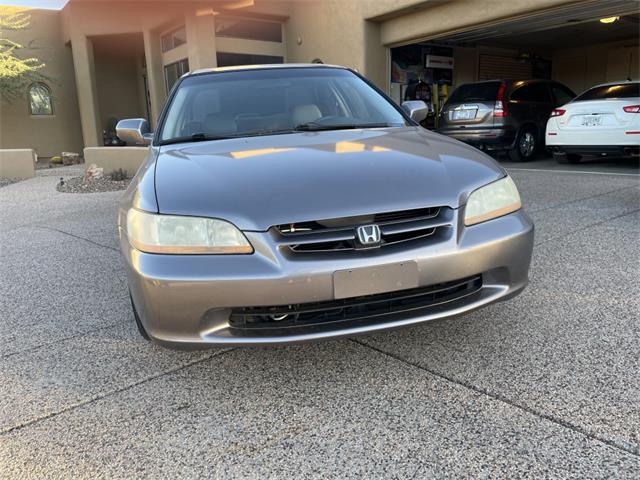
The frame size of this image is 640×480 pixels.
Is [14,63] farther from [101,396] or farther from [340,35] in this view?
[101,396]

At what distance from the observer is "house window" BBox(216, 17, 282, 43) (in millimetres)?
14656

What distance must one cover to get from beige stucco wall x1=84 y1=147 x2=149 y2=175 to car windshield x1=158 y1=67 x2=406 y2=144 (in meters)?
7.95

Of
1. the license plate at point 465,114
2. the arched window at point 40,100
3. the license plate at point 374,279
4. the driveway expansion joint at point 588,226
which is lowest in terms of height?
the driveway expansion joint at point 588,226

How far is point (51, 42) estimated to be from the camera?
20.5 m

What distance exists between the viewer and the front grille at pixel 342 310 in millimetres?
2057

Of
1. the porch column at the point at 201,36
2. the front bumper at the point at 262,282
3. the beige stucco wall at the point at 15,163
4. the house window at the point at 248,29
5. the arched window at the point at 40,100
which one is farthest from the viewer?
the arched window at the point at 40,100

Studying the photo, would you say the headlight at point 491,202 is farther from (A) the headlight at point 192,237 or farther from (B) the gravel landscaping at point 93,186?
(B) the gravel landscaping at point 93,186

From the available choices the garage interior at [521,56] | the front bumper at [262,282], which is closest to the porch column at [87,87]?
the garage interior at [521,56]

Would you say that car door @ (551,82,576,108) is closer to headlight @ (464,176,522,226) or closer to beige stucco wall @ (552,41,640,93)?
beige stucco wall @ (552,41,640,93)

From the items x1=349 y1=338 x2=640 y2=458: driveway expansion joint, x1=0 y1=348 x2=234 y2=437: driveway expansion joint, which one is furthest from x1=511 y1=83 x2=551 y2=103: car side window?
x1=0 y1=348 x2=234 y2=437: driveway expansion joint

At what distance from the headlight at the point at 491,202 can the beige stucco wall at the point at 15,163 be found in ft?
44.5

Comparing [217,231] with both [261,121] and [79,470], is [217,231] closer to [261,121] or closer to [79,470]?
[79,470]

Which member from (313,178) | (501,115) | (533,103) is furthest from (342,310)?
(533,103)

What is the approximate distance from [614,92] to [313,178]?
327 inches
